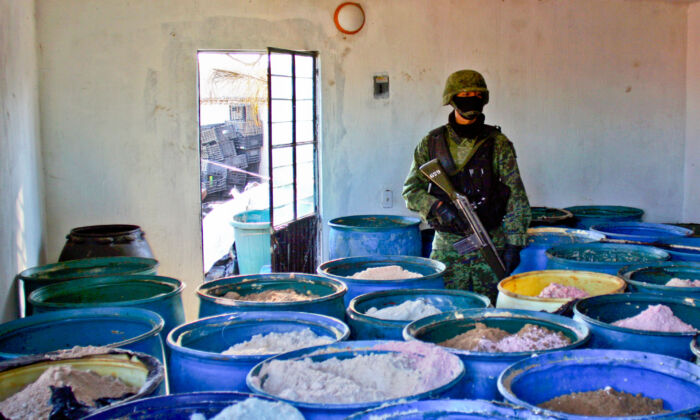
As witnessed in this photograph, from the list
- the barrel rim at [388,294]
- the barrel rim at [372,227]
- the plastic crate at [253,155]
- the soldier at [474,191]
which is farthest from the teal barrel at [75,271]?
the plastic crate at [253,155]

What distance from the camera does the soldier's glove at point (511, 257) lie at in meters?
3.84

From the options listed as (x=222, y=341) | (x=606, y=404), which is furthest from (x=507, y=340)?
(x=222, y=341)

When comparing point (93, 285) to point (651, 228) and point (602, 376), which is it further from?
point (651, 228)

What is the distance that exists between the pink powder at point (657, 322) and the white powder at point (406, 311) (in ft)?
2.18

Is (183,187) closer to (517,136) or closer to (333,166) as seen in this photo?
(333,166)

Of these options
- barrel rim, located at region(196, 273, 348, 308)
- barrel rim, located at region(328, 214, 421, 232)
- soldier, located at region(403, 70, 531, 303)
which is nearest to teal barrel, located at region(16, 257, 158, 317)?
barrel rim, located at region(196, 273, 348, 308)

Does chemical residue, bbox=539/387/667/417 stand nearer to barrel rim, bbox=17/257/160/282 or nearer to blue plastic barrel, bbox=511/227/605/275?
blue plastic barrel, bbox=511/227/605/275

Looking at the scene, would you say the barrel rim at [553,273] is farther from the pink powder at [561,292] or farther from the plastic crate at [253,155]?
the plastic crate at [253,155]

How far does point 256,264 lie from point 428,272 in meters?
3.18

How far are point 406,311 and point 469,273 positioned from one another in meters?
1.43

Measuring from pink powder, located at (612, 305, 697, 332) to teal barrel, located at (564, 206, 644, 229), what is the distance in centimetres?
267

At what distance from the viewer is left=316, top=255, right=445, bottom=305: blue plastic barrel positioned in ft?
9.91

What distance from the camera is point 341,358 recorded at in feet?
6.89

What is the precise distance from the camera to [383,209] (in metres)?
5.60
